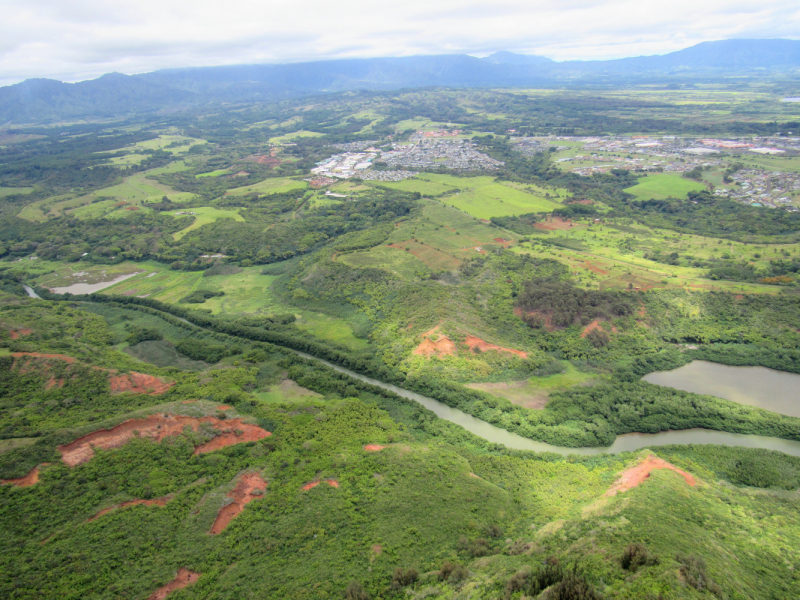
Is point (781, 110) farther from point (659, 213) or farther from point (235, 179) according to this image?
point (235, 179)

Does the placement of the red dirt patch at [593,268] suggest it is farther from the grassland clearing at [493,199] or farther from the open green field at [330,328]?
the open green field at [330,328]

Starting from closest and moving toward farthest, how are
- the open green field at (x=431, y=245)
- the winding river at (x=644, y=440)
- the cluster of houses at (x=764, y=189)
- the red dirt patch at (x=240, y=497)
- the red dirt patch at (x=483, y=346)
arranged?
the red dirt patch at (x=240, y=497) < the winding river at (x=644, y=440) < the red dirt patch at (x=483, y=346) < the open green field at (x=431, y=245) < the cluster of houses at (x=764, y=189)

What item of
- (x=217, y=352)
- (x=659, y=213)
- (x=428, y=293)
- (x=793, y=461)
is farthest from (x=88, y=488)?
(x=659, y=213)

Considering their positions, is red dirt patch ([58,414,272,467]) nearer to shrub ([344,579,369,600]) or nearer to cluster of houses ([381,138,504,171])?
shrub ([344,579,369,600])

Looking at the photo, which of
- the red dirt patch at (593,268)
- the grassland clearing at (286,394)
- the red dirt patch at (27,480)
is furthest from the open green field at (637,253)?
the red dirt patch at (27,480)

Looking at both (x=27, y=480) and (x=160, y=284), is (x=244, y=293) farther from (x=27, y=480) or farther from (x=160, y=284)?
(x=27, y=480)

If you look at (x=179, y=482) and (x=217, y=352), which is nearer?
(x=179, y=482)
